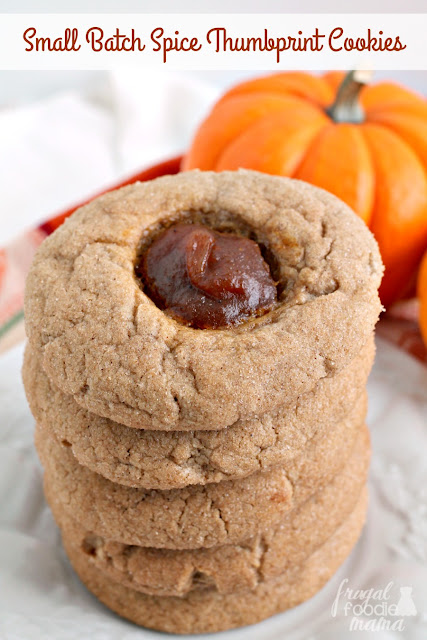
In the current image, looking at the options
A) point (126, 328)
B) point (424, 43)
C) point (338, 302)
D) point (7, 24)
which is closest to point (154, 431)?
point (126, 328)

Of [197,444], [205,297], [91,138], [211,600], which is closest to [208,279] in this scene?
[205,297]

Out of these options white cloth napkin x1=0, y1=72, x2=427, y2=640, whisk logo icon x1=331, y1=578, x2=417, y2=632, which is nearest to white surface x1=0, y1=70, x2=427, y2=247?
white cloth napkin x1=0, y1=72, x2=427, y2=640

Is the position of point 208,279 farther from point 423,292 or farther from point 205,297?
point 423,292

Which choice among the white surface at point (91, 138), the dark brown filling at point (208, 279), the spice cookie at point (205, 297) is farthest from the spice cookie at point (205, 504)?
the white surface at point (91, 138)

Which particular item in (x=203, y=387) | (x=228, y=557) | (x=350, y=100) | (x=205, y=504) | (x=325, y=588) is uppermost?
(x=350, y=100)

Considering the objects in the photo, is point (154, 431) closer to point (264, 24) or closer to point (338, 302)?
point (338, 302)

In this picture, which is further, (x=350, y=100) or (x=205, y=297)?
(x=350, y=100)

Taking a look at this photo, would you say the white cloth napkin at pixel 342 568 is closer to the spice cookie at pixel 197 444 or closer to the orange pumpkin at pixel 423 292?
the orange pumpkin at pixel 423 292

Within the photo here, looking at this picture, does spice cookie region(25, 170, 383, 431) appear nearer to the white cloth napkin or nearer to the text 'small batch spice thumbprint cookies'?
the text 'small batch spice thumbprint cookies'
